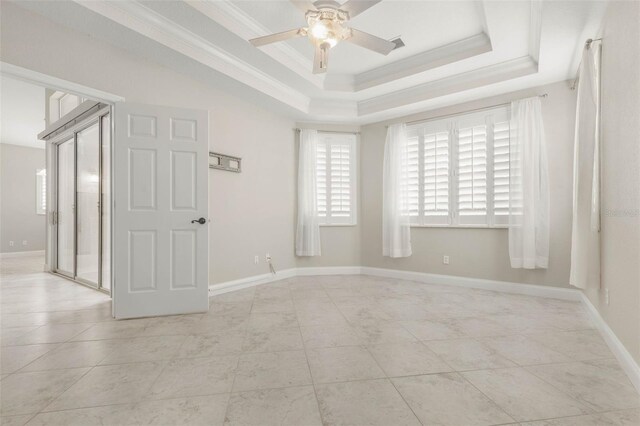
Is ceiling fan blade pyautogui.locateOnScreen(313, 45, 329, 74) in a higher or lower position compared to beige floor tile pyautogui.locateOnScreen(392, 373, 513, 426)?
higher

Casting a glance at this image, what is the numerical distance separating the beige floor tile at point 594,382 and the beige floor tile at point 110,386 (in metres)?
2.47

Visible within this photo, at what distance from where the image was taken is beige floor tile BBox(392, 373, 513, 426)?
145cm

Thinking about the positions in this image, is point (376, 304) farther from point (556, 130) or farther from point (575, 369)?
point (556, 130)

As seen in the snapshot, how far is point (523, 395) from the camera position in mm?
1645

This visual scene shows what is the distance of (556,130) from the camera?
3.67m

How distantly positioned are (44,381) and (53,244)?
181 inches

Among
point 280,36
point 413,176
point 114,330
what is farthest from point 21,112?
point 413,176

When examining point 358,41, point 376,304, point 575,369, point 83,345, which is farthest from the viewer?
point 376,304

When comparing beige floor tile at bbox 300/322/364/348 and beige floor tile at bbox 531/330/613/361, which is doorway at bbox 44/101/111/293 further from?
beige floor tile at bbox 531/330/613/361

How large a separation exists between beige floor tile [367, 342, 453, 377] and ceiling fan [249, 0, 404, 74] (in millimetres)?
2434

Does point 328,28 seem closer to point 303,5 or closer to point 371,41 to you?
point 303,5

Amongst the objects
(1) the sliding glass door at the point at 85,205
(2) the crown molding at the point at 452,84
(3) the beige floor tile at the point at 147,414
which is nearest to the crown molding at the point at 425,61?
(2) the crown molding at the point at 452,84

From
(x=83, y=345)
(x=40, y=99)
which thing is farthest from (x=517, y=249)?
(x=40, y=99)

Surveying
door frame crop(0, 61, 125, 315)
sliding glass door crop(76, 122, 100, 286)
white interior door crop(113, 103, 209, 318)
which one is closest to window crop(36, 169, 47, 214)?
sliding glass door crop(76, 122, 100, 286)
